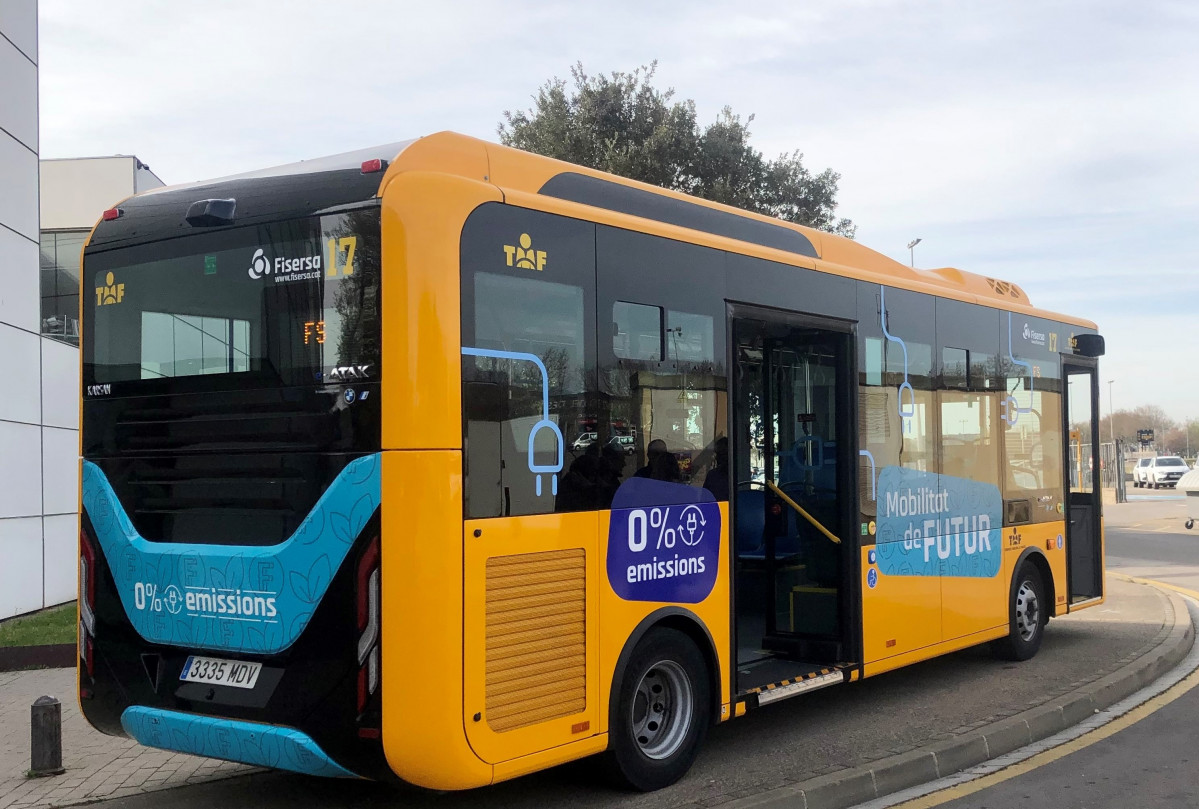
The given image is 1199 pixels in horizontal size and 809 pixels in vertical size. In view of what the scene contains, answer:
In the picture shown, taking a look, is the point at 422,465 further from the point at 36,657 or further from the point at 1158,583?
the point at 1158,583

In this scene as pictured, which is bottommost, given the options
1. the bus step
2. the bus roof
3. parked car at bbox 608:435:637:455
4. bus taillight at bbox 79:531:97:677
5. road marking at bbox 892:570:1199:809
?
road marking at bbox 892:570:1199:809

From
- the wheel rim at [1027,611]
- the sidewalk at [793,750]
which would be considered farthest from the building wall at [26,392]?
the wheel rim at [1027,611]

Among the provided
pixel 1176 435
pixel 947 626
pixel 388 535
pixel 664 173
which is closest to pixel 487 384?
pixel 388 535

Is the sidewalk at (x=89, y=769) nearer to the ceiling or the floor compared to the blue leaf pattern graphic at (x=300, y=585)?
nearer to the floor

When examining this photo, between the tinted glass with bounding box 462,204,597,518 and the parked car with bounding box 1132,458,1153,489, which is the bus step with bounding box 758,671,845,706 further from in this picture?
the parked car with bounding box 1132,458,1153,489

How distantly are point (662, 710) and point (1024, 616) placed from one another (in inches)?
200

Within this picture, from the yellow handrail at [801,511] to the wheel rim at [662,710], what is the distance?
2111 millimetres

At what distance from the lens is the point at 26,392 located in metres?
12.7

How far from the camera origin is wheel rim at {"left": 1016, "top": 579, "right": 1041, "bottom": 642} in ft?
31.8

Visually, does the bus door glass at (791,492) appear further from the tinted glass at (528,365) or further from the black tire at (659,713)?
the tinted glass at (528,365)

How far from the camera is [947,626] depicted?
8539mm

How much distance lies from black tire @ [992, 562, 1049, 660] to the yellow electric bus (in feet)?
10.2

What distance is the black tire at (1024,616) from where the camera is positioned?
9.55 meters

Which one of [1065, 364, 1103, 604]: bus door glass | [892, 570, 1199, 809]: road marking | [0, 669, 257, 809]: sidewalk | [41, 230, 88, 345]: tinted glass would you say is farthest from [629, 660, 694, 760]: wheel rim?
[41, 230, 88, 345]: tinted glass
